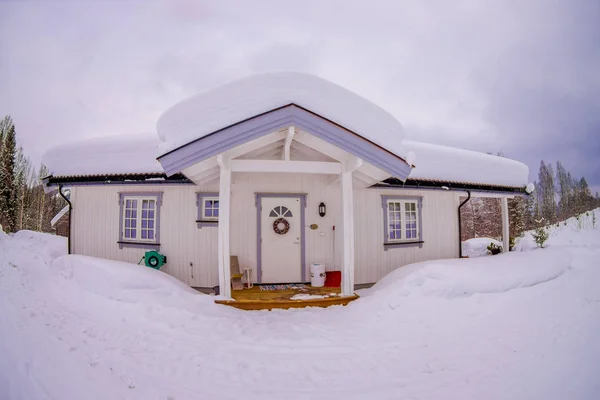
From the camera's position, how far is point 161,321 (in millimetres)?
3959

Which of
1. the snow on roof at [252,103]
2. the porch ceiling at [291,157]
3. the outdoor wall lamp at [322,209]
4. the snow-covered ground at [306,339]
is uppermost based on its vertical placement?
the snow on roof at [252,103]

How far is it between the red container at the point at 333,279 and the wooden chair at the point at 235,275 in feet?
6.69

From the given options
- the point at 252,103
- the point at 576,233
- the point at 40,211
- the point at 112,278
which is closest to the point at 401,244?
the point at 252,103

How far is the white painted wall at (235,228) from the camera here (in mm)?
6289

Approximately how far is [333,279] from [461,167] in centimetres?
497

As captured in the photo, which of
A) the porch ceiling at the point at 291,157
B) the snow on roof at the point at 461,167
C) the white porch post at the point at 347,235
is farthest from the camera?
the snow on roof at the point at 461,167

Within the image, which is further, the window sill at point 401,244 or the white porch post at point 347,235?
the window sill at point 401,244

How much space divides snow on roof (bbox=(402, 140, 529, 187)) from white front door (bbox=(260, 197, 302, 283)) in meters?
3.26

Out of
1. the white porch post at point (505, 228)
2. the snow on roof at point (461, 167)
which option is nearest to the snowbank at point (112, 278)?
the snow on roof at point (461, 167)

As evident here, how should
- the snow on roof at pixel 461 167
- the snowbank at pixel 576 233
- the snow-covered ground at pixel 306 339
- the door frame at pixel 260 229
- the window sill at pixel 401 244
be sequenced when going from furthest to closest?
1. the snowbank at pixel 576 233
2. the snow on roof at pixel 461 167
3. the window sill at pixel 401 244
4. the door frame at pixel 260 229
5. the snow-covered ground at pixel 306 339

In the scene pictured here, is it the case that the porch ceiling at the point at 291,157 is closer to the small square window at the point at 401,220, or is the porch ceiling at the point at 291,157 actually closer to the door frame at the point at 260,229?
the door frame at the point at 260,229

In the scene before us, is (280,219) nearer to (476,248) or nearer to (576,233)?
(476,248)

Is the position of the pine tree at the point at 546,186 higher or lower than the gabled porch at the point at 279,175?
higher

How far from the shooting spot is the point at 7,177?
15.9 m
